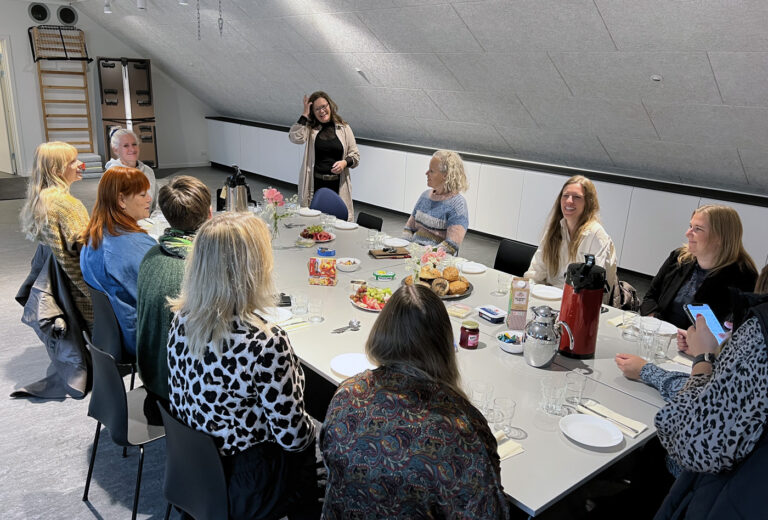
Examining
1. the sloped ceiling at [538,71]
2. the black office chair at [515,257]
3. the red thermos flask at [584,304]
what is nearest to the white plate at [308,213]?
the black office chair at [515,257]

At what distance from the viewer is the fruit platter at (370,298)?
2.79 m

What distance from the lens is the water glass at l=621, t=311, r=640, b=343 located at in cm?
259

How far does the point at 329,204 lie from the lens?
16.5ft

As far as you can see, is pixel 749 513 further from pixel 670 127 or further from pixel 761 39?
pixel 670 127

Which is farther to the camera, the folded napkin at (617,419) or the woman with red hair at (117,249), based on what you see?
the woman with red hair at (117,249)

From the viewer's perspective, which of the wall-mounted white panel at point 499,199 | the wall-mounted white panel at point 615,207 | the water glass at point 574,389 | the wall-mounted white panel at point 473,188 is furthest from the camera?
the wall-mounted white panel at point 473,188

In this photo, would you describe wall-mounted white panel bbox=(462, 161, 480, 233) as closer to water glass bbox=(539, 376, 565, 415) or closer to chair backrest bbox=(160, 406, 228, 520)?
water glass bbox=(539, 376, 565, 415)

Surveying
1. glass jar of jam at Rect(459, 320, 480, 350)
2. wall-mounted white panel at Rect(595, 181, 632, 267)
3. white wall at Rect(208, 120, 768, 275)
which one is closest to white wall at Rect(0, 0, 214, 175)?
white wall at Rect(208, 120, 768, 275)

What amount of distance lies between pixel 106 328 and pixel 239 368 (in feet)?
4.29

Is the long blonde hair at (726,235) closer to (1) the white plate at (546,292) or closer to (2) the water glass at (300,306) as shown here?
(1) the white plate at (546,292)

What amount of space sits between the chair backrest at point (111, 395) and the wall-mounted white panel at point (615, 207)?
15.9 ft

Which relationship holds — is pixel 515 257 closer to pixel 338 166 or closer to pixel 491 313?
pixel 491 313

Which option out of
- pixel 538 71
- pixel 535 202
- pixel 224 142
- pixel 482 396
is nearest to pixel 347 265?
pixel 482 396

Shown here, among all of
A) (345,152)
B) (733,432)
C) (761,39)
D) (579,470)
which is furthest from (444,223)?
(733,432)
